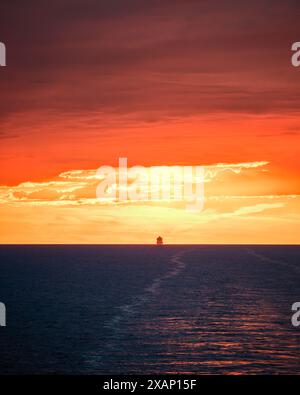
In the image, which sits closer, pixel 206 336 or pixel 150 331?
pixel 206 336

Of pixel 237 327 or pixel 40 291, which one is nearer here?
pixel 237 327

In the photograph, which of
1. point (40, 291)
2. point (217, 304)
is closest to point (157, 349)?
point (217, 304)

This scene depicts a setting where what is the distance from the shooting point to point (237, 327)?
9325 centimetres

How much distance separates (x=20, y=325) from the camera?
9531cm

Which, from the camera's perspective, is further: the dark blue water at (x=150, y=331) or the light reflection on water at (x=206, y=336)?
the dark blue water at (x=150, y=331)

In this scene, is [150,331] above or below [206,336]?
above

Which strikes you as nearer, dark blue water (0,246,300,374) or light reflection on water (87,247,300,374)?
light reflection on water (87,247,300,374)

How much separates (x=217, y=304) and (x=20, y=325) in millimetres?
40674

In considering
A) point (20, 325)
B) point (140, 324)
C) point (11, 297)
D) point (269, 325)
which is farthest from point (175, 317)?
point (11, 297)

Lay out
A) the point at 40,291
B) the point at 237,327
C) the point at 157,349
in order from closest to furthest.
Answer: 1. the point at 157,349
2. the point at 237,327
3. the point at 40,291
